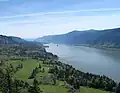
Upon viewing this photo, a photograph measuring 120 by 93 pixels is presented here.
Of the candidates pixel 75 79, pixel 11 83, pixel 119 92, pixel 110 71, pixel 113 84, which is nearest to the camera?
pixel 11 83

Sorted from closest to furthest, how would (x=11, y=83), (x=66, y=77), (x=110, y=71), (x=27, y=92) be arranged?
(x=11, y=83) < (x=27, y=92) < (x=66, y=77) < (x=110, y=71)

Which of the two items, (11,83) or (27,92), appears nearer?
(11,83)

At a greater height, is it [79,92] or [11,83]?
[11,83]

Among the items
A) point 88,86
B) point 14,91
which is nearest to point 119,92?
point 88,86

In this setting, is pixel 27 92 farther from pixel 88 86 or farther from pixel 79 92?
pixel 88 86

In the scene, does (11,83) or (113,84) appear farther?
(113,84)

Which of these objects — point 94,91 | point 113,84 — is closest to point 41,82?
point 94,91

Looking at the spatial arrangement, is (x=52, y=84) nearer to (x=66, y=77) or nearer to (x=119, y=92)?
(x=66, y=77)

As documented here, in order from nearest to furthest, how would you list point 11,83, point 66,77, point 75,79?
point 11,83
point 75,79
point 66,77

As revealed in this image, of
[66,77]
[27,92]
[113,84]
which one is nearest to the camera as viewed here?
[27,92]
